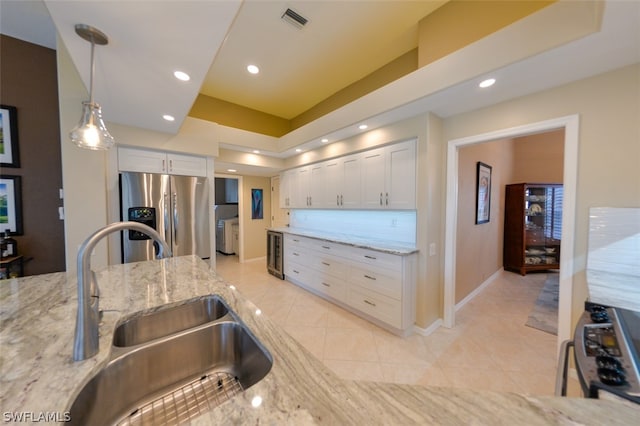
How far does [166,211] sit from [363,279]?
9.00ft

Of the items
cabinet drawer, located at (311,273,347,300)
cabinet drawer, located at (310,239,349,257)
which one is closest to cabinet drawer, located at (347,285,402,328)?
cabinet drawer, located at (311,273,347,300)

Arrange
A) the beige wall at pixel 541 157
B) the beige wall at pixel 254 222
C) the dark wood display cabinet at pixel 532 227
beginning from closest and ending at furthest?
the dark wood display cabinet at pixel 532 227, the beige wall at pixel 541 157, the beige wall at pixel 254 222

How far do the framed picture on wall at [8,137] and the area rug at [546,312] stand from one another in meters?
6.13

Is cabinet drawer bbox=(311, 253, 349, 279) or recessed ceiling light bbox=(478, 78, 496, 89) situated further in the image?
cabinet drawer bbox=(311, 253, 349, 279)

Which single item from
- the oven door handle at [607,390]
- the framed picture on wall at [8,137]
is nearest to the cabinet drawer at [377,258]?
the oven door handle at [607,390]

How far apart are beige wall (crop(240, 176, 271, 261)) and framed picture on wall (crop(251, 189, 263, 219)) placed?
74 mm

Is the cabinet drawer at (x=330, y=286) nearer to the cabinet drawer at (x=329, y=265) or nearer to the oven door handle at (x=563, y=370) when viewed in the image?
the cabinet drawer at (x=329, y=265)

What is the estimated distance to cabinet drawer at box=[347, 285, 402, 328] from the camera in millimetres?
2404

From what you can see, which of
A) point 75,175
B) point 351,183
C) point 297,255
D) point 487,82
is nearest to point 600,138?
point 487,82

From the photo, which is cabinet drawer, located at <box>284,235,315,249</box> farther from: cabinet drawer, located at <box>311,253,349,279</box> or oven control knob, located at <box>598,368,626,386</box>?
oven control knob, located at <box>598,368,626,386</box>

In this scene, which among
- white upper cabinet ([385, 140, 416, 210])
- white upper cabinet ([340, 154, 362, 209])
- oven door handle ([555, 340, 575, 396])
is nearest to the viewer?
oven door handle ([555, 340, 575, 396])

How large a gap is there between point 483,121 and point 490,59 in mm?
770

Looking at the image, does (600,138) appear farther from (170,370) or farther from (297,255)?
(297,255)

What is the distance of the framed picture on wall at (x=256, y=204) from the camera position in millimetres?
5516
